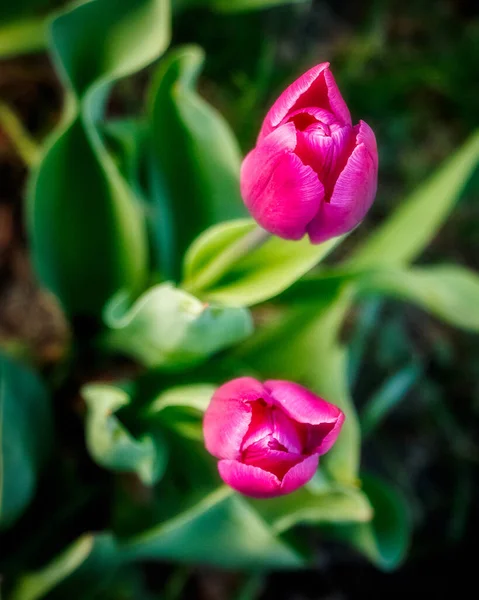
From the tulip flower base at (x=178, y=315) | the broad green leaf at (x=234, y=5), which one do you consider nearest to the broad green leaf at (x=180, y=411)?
the tulip flower base at (x=178, y=315)

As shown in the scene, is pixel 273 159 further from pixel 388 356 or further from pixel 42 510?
pixel 388 356

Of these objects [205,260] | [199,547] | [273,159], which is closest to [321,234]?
[273,159]

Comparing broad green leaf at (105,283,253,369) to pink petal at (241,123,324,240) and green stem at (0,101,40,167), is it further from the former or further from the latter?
green stem at (0,101,40,167)

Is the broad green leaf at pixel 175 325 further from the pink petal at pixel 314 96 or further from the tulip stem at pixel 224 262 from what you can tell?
the pink petal at pixel 314 96

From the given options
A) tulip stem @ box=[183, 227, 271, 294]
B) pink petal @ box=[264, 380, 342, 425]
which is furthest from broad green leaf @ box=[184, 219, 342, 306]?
pink petal @ box=[264, 380, 342, 425]

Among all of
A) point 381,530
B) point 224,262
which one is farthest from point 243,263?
point 381,530
